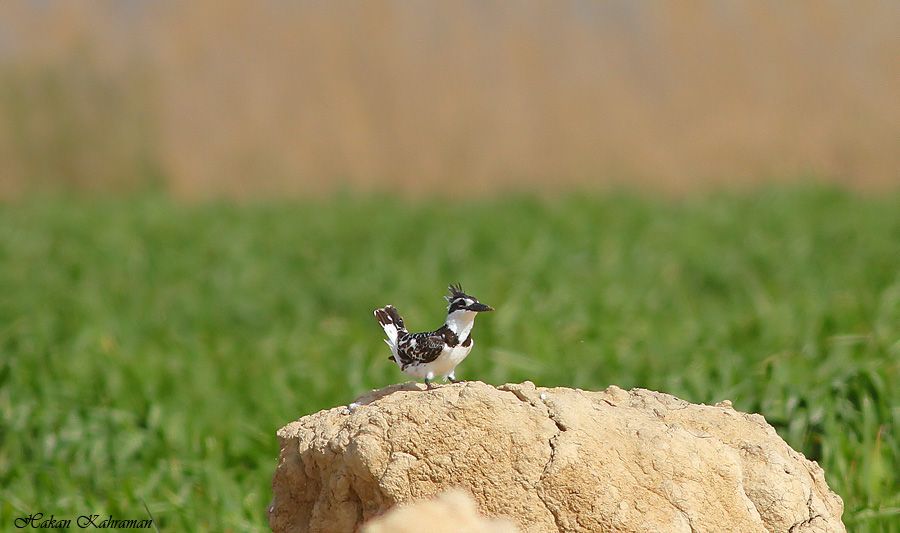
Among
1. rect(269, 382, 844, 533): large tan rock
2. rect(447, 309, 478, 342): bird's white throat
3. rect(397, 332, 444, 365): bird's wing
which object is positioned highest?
rect(447, 309, 478, 342): bird's white throat

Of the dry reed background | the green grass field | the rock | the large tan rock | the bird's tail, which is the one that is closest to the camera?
the rock

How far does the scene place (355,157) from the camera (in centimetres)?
1238

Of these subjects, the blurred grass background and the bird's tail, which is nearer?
the bird's tail

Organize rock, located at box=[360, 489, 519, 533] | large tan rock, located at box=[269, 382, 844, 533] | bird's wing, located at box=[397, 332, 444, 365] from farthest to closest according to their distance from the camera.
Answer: bird's wing, located at box=[397, 332, 444, 365] < large tan rock, located at box=[269, 382, 844, 533] < rock, located at box=[360, 489, 519, 533]

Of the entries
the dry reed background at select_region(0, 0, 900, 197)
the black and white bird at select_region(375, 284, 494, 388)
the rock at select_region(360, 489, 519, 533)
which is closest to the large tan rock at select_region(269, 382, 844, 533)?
the black and white bird at select_region(375, 284, 494, 388)

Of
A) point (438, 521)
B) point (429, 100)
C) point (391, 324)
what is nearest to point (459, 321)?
point (391, 324)

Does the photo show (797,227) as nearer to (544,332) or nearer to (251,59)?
(544,332)

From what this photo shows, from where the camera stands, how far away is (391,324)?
8.96 feet

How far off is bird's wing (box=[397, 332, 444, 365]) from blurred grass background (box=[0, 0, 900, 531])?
1583 mm

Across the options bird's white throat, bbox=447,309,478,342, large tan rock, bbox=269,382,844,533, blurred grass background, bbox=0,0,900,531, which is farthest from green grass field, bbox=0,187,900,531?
bird's white throat, bbox=447,309,478,342

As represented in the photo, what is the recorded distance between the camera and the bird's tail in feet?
8.88

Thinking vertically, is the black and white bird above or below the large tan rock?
above

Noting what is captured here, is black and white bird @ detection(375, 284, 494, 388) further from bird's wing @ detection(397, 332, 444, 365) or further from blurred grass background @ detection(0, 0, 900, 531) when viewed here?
blurred grass background @ detection(0, 0, 900, 531)

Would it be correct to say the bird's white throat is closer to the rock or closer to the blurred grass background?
the rock
